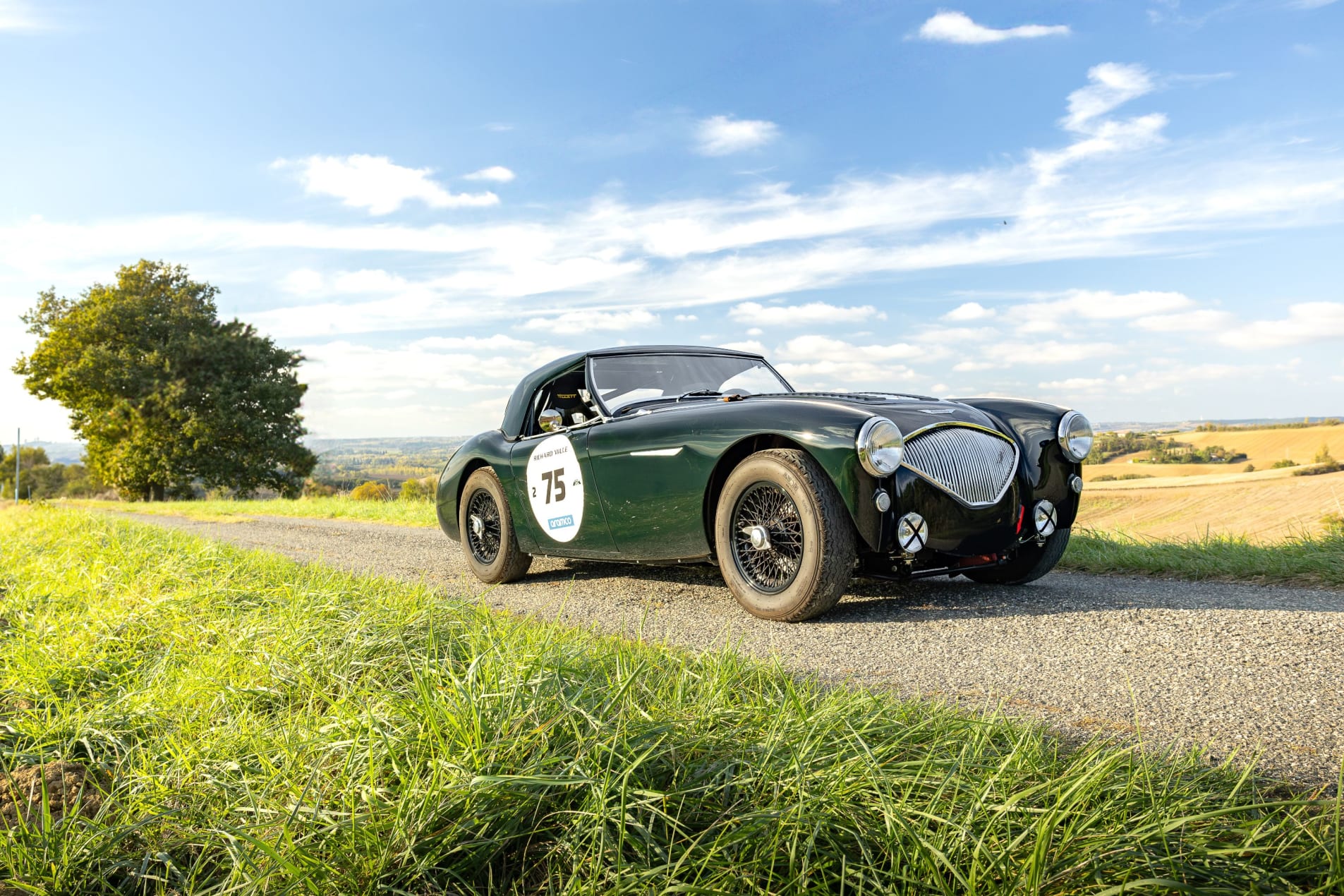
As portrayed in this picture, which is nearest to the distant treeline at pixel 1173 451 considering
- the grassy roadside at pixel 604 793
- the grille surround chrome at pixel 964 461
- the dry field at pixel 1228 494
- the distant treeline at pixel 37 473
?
the dry field at pixel 1228 494

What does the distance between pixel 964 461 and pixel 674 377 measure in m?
2.07

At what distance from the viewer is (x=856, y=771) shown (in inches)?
67.2

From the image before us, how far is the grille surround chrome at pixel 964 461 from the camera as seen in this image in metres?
3.81

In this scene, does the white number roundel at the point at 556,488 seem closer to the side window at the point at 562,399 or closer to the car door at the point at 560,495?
the car door at the point at 560,495

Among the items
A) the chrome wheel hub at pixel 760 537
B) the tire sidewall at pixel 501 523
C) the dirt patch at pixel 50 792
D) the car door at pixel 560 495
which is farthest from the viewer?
the tire sidewall at pixel 501 523

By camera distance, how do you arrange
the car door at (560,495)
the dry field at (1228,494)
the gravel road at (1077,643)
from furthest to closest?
the dry field at (1228,494), the car door at (560,495), the gravel road at (1077,643)

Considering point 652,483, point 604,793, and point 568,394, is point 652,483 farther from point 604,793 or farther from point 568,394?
point 604,793

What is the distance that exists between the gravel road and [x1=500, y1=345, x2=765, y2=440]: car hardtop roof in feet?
3.75

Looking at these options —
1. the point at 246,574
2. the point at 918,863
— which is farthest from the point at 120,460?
the point at 918,863

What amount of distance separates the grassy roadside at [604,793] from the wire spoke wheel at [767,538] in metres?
1.24

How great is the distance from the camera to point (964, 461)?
3951mm

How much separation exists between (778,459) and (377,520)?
8.53 m

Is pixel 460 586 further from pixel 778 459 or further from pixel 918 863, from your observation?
pixel 918 863

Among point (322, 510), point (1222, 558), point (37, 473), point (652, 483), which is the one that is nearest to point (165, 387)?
point (322, 510)
